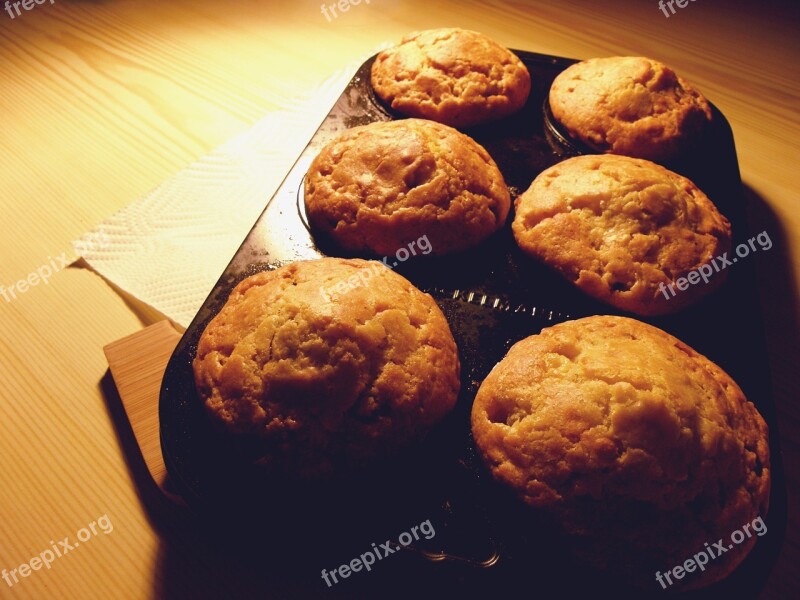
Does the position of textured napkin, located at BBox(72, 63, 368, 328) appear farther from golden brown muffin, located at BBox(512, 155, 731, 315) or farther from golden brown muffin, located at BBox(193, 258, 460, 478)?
golden brown muffin, located at BBox(512, 155, 731, 315)

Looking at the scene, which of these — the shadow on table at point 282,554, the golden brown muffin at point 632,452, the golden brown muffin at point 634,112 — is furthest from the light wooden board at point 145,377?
the golden brown muffin at point 634,112

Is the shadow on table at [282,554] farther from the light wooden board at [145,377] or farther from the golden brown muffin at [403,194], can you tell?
the golden brown muffin at [403,194]

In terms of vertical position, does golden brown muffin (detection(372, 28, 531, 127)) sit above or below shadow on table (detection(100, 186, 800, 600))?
above

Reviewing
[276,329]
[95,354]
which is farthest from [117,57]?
[276,329]

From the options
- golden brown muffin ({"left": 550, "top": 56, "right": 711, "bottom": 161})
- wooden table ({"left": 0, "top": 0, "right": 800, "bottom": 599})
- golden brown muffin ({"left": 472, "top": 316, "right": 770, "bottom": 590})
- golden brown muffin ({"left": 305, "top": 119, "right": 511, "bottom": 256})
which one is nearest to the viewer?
golden brown muffin ({"left": 472, "top": 316, "right": 770, "bottom": 590})

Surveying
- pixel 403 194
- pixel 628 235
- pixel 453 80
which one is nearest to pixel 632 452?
pixel 628 235

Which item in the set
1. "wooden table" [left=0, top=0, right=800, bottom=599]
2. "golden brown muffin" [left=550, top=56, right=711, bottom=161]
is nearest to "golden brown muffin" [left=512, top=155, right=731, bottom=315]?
"golden brown muffin" [left=550, top=56, right=711, bottom=161]
